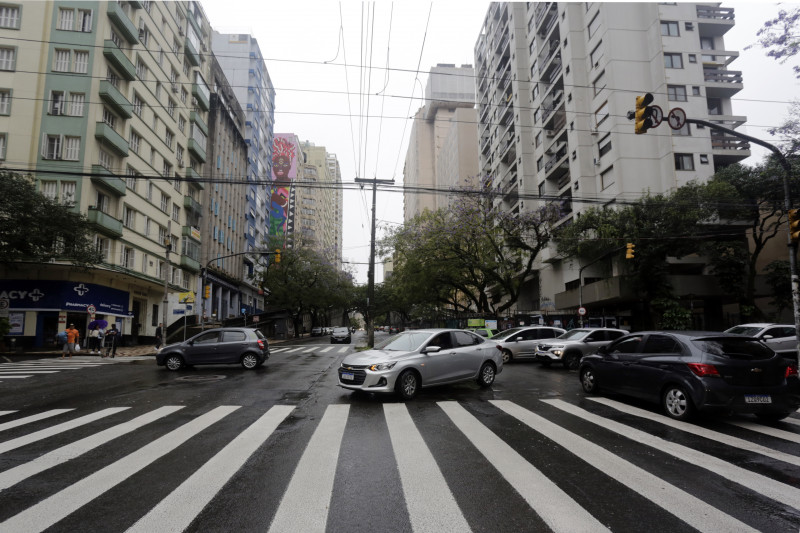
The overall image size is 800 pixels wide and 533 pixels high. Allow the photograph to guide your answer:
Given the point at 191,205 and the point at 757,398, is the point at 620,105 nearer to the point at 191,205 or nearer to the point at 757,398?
the point at 757,398

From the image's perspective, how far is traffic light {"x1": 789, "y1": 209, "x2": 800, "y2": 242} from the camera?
12427mm

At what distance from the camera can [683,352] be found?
8016mm

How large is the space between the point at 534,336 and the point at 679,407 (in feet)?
39.7

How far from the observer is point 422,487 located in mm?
4488

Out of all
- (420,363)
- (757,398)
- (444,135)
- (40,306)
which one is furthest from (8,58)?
(444,135)

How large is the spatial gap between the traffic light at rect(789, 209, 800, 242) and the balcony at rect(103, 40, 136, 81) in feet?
113

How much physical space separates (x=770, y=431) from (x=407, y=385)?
5.99 m

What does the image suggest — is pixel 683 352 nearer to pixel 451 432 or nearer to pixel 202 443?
pixel 451 432

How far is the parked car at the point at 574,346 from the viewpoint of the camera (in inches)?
658

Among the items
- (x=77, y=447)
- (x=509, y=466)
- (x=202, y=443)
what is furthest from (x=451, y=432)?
(x=77, y=447)

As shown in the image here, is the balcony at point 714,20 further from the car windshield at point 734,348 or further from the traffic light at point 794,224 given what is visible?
the car windshield at point 734,348

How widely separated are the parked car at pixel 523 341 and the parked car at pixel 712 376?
10611 mm

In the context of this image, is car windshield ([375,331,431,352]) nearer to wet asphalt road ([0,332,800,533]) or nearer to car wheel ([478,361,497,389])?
wet asphalt road ([0,332,800,533])

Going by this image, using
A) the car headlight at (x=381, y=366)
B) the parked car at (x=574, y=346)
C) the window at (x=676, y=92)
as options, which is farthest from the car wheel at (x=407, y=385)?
the window at (x=676, y=92)
